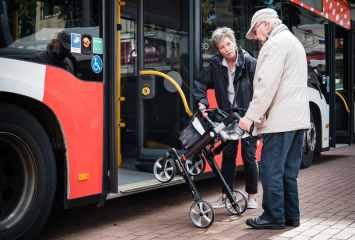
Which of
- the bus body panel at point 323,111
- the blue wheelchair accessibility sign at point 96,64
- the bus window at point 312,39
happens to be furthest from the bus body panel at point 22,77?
the bus body panel at point 323,111

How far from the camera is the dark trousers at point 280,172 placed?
3.78 metres

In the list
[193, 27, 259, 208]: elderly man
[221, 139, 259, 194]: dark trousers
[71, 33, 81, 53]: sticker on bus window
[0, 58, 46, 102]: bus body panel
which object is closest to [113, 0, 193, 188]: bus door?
[193, 27, 259, 208]: elderly man

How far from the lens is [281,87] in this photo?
3717mm

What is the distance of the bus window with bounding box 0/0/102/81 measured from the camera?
303cm

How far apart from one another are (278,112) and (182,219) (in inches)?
56.4

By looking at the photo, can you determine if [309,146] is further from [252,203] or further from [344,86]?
[252,203]

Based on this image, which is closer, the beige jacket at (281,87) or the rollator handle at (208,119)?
the beige jacket at (281,87)

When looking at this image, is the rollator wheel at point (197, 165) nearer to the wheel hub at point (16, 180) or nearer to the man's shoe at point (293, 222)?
the man's shoe at point (293, 222)

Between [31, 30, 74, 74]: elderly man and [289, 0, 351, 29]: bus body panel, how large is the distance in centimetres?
512

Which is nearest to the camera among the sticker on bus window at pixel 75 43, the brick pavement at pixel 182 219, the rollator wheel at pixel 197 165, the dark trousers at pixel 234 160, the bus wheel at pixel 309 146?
the sticker on bus window at pixel 75 43

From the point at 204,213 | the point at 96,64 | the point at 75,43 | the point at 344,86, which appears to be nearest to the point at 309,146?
the point at 344,86

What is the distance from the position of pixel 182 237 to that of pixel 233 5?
298 centimetres

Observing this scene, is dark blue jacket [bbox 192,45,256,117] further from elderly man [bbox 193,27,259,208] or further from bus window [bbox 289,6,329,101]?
bus window [bbox 289,6,329,101]

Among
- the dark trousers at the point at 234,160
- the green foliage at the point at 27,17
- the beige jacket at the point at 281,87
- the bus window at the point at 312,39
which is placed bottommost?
the dark trousers at the point at 234,160
